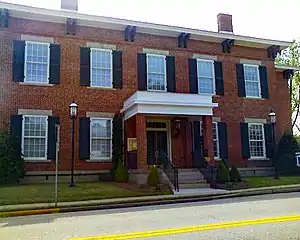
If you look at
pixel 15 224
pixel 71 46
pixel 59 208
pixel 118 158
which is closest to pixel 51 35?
pixel 71 46

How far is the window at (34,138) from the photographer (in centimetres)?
1695

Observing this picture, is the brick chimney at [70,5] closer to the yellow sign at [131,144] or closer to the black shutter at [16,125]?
the black shutter at [16,125]

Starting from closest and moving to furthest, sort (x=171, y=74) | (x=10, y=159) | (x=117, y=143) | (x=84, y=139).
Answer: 1. (x=10, y=159)
2. (x=84, y=139)
3. (x=117, y=143)
4. (x=171, y=74)

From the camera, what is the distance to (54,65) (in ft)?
58.7

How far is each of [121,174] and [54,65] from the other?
6198mm

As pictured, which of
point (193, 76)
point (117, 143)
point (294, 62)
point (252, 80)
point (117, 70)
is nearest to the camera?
point (117, 143)

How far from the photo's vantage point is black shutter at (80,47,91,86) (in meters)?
18.4

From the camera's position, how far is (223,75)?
70.3 feet

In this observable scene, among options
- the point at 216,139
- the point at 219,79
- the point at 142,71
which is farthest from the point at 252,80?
the point at 142,71

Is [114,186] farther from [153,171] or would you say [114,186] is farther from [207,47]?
[207,47]

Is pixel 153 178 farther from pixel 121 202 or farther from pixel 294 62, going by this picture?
pixel 294 62

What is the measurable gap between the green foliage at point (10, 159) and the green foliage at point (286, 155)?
13.6 m

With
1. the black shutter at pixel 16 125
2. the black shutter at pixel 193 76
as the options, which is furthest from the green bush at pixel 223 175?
the black shutter at pixel 16 125

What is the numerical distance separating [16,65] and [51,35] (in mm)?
2290
